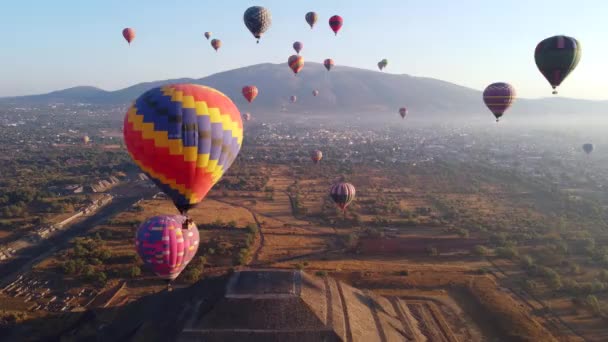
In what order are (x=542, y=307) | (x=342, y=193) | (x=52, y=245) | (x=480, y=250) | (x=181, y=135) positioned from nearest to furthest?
(x=181, y=135) → (x=542, y=307) → (x=480, y=250) → (x=342, y=193) → (x=52, y=245)

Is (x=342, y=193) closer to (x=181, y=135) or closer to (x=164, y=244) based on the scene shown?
(x=164, y=244)

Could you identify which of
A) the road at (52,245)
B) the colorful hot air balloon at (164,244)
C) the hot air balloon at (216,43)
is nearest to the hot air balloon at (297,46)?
the hot air balloon at (216,43)

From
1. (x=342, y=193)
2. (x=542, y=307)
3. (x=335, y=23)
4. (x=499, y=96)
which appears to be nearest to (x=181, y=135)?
(x=342, y=193)

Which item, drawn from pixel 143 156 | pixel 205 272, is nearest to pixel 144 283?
pixel 205 272

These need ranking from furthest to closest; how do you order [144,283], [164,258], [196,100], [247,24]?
1. [247,24]
2. [144,283]
3. [164,258]
4. [196,100]

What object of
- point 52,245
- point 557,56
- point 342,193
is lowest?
point 52,245

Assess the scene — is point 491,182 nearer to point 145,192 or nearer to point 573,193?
point 573,193

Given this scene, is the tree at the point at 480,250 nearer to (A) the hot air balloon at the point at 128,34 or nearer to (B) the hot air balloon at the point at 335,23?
(B) the hot air balloon at the point at 335,23
